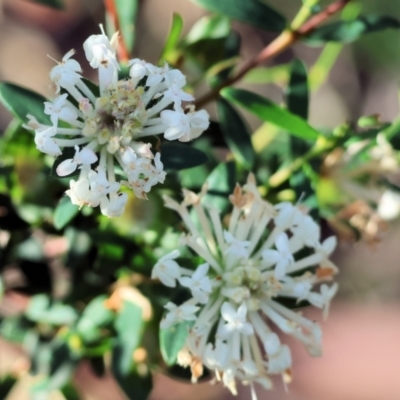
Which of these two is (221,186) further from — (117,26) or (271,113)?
(117,26)

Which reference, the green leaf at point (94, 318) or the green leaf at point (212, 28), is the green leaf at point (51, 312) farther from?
the green leaf at point (212, 28)

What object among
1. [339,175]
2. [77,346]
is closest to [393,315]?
[339,175]

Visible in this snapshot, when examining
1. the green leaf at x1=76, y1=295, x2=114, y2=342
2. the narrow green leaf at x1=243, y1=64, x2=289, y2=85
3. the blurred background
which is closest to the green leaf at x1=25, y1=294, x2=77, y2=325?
the green leaf at x1=76, y1=295, x2=114, y2=342

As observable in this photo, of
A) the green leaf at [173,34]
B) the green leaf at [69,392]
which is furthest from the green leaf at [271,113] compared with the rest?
the green leaf at [69,392]

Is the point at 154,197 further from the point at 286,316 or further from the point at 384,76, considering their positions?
the point at 384,76

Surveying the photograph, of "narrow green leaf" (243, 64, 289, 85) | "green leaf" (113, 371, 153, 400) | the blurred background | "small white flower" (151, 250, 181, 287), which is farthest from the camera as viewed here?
the blurred background

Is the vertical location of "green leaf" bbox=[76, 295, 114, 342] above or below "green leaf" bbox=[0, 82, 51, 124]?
below

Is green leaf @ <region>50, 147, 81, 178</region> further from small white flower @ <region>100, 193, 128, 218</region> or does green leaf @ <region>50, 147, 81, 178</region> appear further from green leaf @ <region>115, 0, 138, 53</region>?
green leaf @ <region>115, 0, 138, 53</region>
